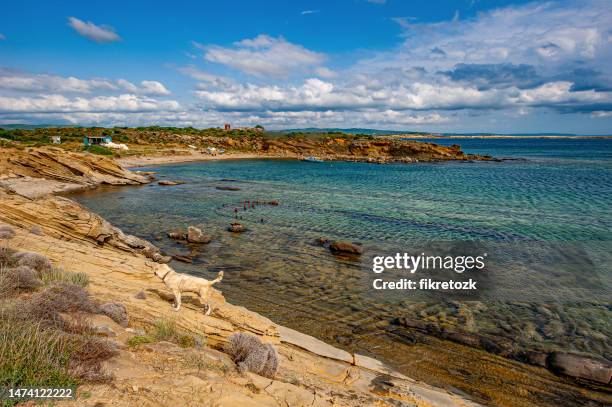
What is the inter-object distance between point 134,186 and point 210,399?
135 feet

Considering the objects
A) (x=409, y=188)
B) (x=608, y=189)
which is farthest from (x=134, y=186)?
(x=608, y=189)

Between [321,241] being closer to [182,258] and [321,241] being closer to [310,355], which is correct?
[182,258]

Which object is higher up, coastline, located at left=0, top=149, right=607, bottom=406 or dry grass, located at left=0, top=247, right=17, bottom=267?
dry grass, located at left=0, top=247, right=17, bottom=267

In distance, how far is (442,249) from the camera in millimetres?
18984

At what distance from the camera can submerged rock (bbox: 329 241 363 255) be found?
17.9 meters

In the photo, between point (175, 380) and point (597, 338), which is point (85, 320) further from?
point (597, 338)

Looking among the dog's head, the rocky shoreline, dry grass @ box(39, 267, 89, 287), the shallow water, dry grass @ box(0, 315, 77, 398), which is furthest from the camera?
A: the shallow water

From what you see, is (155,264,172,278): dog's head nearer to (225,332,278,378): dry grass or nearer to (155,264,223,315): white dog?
(155,264,223,315): white dog

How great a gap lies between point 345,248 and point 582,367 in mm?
10511

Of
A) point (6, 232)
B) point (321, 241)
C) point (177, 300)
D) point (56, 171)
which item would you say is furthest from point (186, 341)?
point (56, 171)

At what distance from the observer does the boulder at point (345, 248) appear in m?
17.9

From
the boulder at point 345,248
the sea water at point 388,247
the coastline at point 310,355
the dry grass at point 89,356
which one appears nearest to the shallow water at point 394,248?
the sea water at point 388,247

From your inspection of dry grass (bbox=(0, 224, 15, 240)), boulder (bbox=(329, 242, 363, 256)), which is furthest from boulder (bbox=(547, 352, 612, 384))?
dry grass (bbox=(0, 224, 15, 240))

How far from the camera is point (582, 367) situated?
889 centimetres
